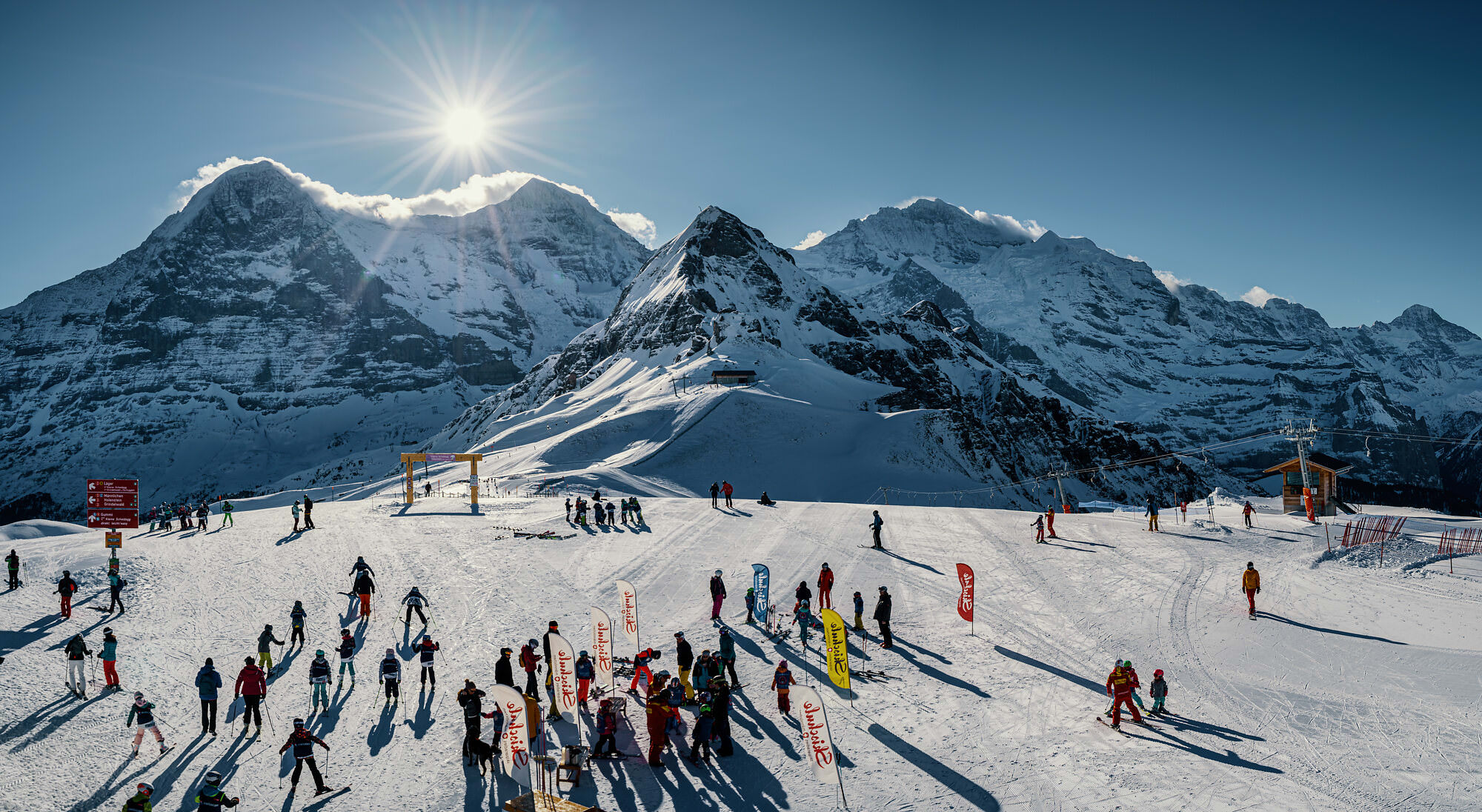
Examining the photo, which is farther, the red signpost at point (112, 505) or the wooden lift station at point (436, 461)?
the wooden lift station at point (436, 461)

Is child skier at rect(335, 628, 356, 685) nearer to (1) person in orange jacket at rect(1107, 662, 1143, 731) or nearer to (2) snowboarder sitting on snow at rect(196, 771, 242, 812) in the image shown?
(2) snowboarder sitting on snow at rect(196, 771, 242, 812)

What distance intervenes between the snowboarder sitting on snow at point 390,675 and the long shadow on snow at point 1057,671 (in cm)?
1399

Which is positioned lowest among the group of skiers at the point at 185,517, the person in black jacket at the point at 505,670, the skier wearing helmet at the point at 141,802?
the skier wearing helmet at the point at 141,802

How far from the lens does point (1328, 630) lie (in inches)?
796

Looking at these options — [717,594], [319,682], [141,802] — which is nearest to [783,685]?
[717,594]

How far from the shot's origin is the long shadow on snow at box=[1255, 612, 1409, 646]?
19281 millimetres

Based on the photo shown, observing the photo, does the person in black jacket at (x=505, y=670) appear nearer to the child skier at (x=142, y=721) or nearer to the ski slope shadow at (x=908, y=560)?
the child skier at (x=142, y=721)

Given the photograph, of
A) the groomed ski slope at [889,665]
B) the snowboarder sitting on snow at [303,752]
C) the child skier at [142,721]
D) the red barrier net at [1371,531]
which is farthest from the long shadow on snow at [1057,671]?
the child skier at [142,721]

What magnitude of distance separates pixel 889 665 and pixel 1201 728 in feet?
20.9

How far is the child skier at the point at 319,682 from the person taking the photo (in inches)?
608

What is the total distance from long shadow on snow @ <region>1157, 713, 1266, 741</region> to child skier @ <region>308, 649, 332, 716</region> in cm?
1678

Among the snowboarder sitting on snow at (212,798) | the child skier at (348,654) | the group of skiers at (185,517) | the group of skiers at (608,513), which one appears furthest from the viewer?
the group of skiers at (608,513)

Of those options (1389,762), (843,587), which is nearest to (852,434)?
(843,587)

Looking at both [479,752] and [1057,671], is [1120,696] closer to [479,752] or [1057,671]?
[1057,671]
